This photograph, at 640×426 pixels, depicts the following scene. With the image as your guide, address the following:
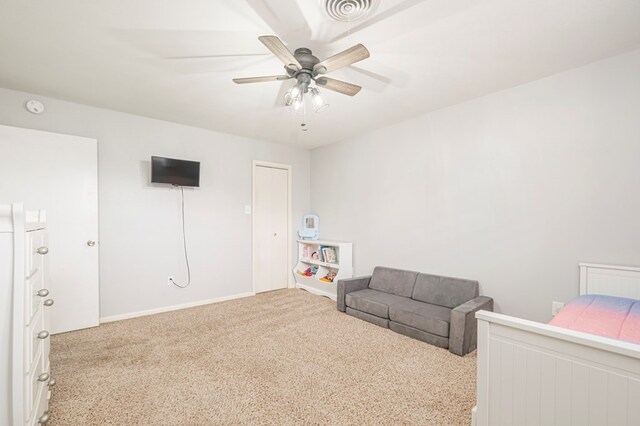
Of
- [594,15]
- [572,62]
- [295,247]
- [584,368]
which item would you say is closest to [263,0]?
[594,15]

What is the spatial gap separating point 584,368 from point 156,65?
326 cm

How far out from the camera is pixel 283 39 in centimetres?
201

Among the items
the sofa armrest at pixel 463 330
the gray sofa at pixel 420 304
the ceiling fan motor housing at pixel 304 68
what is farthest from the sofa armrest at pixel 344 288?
the ceiling fan motor housing at pixel 304 68

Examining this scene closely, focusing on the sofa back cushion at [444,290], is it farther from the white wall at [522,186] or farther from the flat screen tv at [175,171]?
→ the flat screen tv at [175,171]

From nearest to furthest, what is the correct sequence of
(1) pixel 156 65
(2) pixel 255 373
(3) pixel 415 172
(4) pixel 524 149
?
(2) pixel 255 373, (1) pixel 156 65, (4) pixel 524 149, (3) pixel 415 172

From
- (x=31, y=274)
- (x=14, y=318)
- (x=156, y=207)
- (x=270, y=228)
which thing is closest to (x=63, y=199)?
(x=156, y=207)

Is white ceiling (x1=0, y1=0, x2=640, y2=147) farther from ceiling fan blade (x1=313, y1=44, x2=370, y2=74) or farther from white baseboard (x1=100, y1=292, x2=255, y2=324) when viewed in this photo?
white baseboard (x1=100, y1=292, x2=255, y2=324)

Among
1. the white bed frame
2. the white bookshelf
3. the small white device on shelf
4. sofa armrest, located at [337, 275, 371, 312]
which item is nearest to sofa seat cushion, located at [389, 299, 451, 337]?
sofa armrest, located at [337, 275, 371, 312]

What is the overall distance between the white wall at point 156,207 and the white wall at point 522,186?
216 cm

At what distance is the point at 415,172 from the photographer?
355 centimetres

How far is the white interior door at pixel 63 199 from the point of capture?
2.74 metres

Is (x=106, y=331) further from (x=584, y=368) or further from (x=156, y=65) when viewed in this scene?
(x=584, y=368)

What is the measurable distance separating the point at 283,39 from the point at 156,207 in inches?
108

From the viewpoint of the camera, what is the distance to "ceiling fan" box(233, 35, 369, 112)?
170 cm
